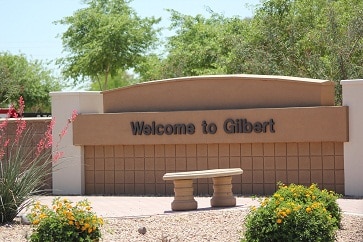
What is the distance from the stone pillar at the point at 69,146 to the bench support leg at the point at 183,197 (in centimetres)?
544

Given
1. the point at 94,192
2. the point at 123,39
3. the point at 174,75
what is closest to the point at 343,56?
the point at 94,192

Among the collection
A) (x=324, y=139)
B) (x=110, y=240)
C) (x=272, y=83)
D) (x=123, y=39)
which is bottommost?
(x=110, y=240)

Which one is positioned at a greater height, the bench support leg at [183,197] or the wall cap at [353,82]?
the wall cap at [353,82]

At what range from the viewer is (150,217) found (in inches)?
677

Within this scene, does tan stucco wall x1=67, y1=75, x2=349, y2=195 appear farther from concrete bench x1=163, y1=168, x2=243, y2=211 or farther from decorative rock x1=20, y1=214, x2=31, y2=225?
decorative rock x1=20, y1=214, x2=31, y2=225

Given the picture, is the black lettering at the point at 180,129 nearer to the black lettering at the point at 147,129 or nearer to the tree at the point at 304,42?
the black lettering at the point at 147,129

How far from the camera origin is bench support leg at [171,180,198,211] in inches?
723

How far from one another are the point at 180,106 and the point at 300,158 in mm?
3304

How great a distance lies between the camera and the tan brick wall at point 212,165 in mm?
21328

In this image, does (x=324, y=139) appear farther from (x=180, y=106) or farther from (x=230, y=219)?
(x=230, y=219)

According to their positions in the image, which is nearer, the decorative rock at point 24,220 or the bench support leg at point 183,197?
the decorative rock at point 24,220

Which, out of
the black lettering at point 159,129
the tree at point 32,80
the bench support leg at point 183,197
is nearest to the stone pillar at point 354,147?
the bench support leg at point 183,197

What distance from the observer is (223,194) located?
1891cm

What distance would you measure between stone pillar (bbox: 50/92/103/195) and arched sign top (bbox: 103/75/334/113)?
634 mm
